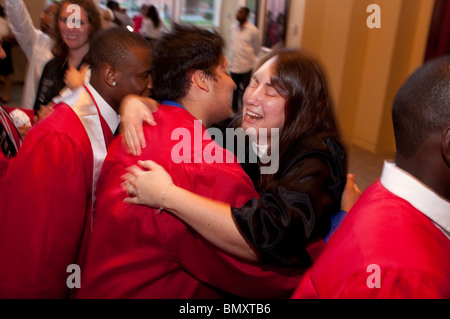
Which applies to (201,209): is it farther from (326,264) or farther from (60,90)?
(60,90)

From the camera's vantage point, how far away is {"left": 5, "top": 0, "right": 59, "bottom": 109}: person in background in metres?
3.00

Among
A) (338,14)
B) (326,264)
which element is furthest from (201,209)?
(338,14)

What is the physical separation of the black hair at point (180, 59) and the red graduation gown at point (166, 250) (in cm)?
21

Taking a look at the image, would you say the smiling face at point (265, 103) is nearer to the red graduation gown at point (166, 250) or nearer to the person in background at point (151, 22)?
the red graduation gown at point (166, 250)

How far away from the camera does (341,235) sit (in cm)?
89

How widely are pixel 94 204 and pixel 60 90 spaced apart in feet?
4.24

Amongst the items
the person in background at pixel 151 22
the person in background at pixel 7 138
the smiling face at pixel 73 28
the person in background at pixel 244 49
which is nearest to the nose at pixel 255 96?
the person in background at pixel 7 138

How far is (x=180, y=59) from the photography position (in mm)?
1536

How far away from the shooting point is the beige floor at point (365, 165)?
16.2 ft

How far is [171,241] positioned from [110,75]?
0.73 metres

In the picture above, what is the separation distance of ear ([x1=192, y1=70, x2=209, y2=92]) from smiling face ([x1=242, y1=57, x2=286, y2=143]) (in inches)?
6.3

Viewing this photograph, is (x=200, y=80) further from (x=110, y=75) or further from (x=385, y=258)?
(x=385, y=258)

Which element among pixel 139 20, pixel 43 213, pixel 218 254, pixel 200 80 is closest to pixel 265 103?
pixel 200 80

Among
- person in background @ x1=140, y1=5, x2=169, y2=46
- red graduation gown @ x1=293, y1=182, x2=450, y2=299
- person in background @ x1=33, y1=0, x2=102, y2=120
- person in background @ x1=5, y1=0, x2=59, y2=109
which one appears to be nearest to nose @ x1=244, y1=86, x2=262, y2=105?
red graduation gown @ x1=293, y1=182, x2=450, y2=299
